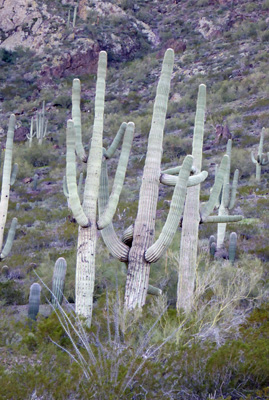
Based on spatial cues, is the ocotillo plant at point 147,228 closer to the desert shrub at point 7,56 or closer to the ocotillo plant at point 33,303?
the ocotillo plant at point 33,303

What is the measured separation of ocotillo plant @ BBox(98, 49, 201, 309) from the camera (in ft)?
21.8

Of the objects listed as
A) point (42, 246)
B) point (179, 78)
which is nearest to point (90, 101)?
point (179, 78)

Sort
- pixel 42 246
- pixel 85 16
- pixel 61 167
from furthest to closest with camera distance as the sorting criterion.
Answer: pixel 85 16
pixel 61 167
pixel 42 246

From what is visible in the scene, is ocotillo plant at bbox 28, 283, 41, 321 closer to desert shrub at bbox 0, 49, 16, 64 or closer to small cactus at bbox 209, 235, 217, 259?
small cactus at bbox 209, 235, 217, 259

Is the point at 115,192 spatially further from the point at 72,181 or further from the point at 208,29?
the point at 208,29

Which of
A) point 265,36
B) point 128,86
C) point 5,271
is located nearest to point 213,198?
point 5,271

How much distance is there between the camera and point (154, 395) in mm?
4199

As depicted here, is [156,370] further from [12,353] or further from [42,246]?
[42,246]

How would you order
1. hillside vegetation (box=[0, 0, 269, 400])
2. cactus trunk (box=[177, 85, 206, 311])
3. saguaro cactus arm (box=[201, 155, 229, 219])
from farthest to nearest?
1. cactus trunk (box=[177, 85, 206, 311])
2. saguaro cactus arm (box=[201, 155, 229, 219])
3. hillside vegetation (box=[0, 0, 269, 400])

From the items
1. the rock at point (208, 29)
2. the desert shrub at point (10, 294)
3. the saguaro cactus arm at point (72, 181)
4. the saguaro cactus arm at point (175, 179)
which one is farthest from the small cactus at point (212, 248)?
the rock at point (208, 29)

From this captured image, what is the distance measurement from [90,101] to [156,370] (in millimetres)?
34284

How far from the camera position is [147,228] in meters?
7.05

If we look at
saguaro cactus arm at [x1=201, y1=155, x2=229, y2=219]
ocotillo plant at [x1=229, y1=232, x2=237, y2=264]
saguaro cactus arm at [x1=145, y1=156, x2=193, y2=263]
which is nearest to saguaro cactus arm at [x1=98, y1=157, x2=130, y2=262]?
saguaro cactus arm at [x1=145, y1=156, x2=193, y2=263]

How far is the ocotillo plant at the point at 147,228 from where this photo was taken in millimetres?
6652
